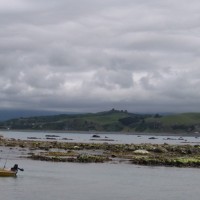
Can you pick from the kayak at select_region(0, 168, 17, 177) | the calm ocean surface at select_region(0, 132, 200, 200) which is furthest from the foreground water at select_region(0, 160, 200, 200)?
the kayak at select_region(0, 168, 17, 177)

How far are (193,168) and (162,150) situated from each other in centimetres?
3376

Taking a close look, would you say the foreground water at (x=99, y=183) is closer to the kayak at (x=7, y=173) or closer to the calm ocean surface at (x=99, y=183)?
the calm ocean surface at (x=99, y=183)

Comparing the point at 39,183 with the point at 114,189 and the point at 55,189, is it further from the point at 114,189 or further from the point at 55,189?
the point at 114,189

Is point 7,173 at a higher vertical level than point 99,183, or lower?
higher

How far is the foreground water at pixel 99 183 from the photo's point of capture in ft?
163

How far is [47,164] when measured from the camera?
7725 centimetres

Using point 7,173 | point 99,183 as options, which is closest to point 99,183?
point 99,183

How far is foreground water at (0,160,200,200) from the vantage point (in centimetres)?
4972

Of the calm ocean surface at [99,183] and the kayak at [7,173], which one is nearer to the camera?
the calm ocean surface at [99,183]

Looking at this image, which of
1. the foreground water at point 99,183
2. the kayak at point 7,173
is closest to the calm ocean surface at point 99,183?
the foreground water at point 99,183

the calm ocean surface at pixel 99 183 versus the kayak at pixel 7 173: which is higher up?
the kayak at pixel 7 173

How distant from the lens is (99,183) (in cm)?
5812

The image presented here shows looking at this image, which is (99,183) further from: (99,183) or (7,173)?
(7,173)

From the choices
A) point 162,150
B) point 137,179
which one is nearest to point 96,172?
point 137,179
